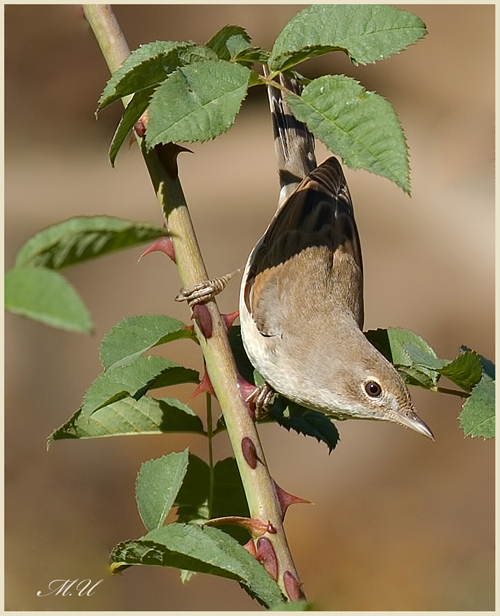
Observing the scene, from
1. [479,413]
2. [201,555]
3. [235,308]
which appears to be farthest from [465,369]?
[235,308]

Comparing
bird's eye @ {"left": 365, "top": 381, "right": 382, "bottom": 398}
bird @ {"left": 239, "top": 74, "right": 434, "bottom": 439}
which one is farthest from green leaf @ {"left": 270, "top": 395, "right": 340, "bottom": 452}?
bird's eye @ {"left": 365, "top": 381, "right": 382, "bottom": 398}

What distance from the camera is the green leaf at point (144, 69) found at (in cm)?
132

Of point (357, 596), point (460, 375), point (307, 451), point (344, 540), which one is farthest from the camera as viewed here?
point (307, 451)

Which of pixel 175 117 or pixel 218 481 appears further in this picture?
pixel 218 481

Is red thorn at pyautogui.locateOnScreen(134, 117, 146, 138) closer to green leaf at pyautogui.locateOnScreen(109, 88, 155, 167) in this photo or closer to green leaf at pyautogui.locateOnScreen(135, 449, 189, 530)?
green leaf at pyautogui.locateOnScreen(109, 88, 155, 167)

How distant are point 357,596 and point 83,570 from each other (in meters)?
1.98

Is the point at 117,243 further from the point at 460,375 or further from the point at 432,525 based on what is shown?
the point at 432,525

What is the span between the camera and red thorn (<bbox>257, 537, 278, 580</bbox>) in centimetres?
139

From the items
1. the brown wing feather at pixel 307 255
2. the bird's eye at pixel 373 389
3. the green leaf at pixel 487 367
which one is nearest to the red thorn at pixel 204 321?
the green leaf at pixel 487 367

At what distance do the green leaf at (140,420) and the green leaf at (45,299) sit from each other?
1.02 meters

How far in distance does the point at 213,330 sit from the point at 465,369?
51cm

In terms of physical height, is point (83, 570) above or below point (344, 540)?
above

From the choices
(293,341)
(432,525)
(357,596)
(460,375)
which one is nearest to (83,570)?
(357,596)

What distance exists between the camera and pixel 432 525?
19.9 ft
